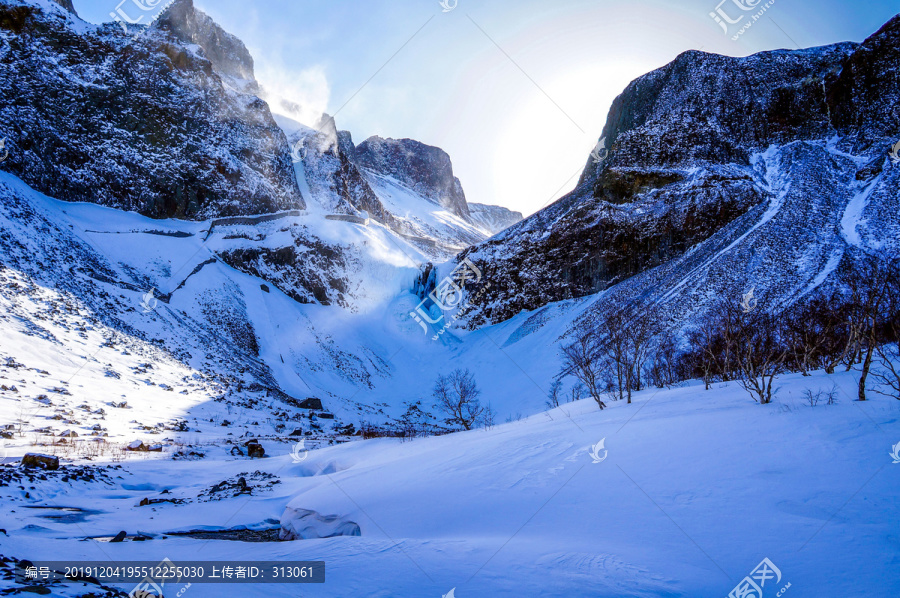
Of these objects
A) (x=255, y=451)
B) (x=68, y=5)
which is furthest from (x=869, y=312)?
(x=68, y=5)

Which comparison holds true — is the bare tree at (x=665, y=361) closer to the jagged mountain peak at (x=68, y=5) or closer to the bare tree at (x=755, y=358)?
the bare tree at (x=755, y=358)

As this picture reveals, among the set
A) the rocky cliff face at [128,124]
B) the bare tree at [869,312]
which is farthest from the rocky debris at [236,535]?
the rocky cliff face at [128,124]

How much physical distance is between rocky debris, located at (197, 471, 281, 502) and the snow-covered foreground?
0.46m

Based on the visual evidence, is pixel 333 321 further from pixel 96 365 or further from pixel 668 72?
pixel 668 72


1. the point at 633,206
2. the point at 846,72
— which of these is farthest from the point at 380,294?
the point at 846,72

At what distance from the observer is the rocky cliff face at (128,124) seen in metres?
42.1

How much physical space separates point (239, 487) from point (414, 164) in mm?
161535

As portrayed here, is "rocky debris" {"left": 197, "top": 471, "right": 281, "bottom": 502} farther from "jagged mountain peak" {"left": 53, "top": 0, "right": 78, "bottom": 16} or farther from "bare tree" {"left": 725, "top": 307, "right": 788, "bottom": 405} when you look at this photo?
"jagged mountain peak" {"left": 53, "top": 0, "right": 78, "bottom": 16}

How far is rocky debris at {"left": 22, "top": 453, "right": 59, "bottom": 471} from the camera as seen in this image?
10211mm

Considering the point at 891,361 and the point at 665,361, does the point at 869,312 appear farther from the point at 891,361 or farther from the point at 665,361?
the point at 665,361

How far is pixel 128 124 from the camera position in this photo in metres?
49.8

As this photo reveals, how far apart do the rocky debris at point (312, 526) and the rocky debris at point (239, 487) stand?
373cm

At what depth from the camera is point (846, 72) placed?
58812 mm

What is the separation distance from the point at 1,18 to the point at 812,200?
92.8m
